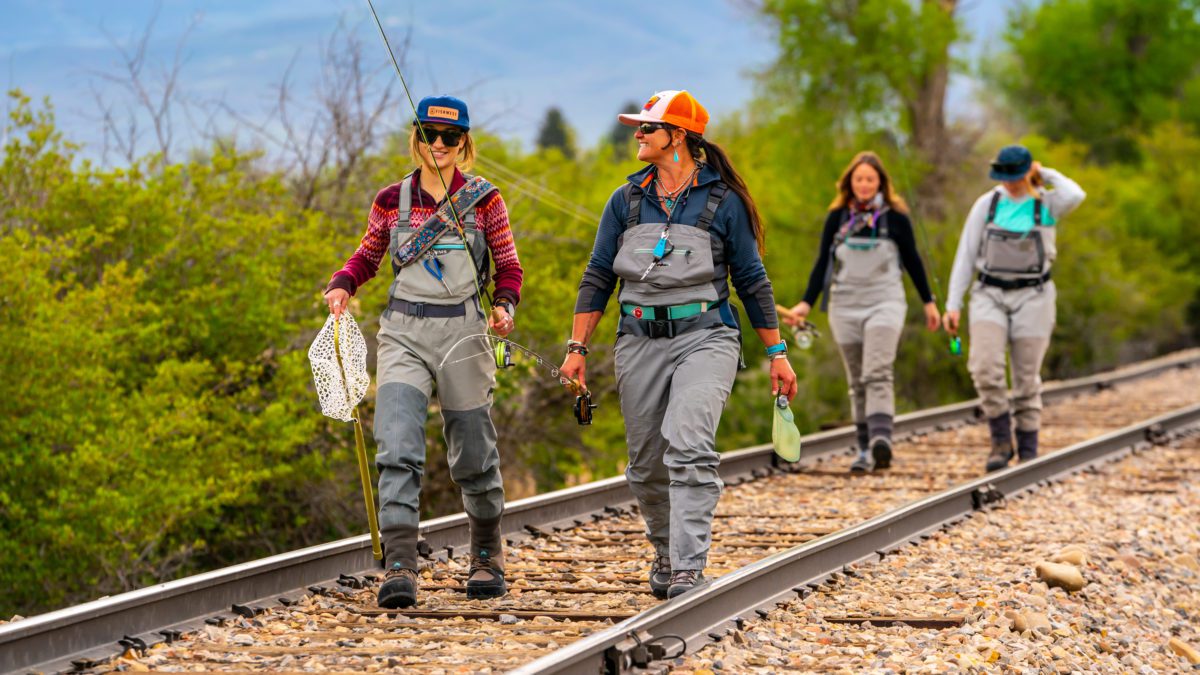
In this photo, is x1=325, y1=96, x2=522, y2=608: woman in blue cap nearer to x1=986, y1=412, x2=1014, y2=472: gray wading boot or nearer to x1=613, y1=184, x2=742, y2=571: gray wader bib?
x1=613, y1=184, x2=742, y2=571: gray wader bib


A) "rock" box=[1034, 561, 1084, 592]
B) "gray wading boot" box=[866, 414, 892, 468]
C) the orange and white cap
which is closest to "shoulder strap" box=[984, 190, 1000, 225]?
"gray wading boot" box=[866, 414, 892, 468]

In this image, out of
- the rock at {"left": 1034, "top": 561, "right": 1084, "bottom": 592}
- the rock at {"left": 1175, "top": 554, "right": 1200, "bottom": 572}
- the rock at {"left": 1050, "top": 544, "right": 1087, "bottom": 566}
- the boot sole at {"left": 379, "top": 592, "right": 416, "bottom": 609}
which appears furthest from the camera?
the rock at {"left": 1175, "top": 554, "right": 1200, "bottom": 572}

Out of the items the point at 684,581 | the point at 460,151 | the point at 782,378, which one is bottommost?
the point at 684,581

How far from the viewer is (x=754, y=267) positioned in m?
6.39

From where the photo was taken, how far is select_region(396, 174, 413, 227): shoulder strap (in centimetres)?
653

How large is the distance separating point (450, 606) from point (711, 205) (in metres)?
2.04

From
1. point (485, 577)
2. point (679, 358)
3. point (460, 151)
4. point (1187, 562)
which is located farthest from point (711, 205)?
point (1187, 562)

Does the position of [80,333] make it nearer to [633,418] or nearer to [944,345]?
[633,418]

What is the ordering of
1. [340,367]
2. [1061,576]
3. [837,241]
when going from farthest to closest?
[837,241], [1061,576], [340,367]

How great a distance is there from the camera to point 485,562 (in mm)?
6777

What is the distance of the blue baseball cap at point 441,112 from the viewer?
255 inches

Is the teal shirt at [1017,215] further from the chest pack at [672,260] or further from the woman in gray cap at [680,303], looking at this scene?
the chest pack at [672,260]

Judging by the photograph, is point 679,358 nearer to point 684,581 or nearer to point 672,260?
point 672,260

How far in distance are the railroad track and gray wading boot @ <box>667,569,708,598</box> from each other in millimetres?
101
